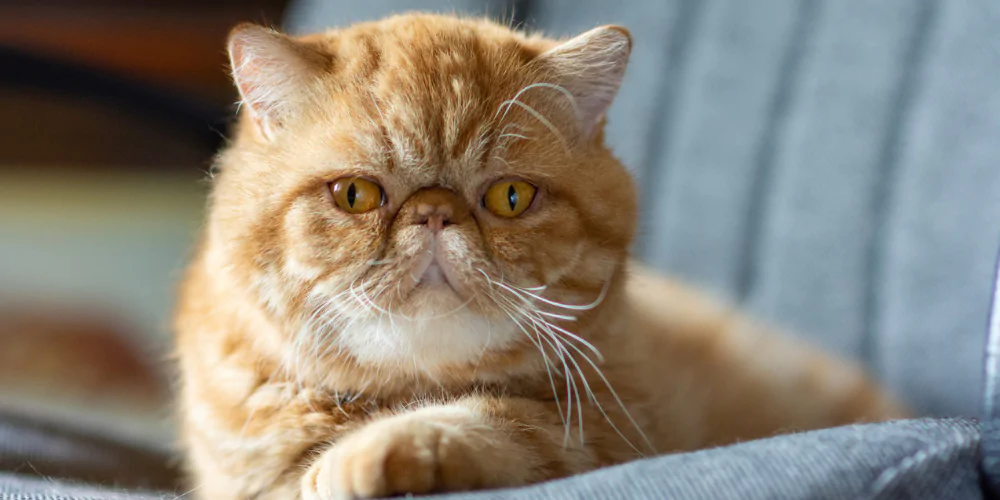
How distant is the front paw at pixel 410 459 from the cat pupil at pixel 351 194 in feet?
0.86

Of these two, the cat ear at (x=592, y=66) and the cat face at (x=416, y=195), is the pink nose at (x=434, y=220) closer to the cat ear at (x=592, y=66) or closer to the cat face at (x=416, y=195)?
the cat face at (x=416, y=195)

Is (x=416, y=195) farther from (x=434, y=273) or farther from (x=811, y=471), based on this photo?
(x=811, y=471)

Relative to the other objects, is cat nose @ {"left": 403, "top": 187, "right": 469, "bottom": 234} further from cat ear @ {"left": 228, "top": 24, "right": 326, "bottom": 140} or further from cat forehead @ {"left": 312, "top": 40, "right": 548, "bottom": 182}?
cat ear @ {"left": 228, "top": 24, "right": 326, "bottom": 140}

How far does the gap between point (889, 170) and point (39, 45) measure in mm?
1840

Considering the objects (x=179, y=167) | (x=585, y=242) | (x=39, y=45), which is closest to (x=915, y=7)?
(x=585, y=242)

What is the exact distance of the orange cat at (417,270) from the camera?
894mm

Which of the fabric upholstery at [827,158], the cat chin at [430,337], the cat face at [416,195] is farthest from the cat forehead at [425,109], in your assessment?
the fabric upholstery at [827,158]

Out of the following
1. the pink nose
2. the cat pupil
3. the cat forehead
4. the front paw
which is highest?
the cat forehead

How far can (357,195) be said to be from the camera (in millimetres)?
933

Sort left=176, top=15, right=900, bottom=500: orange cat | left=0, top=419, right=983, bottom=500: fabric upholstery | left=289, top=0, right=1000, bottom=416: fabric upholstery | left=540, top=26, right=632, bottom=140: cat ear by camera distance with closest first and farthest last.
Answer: left=0, top=419, right=983, bottom=500: fabric upholstery
left=176, top=15, right=900, bottom=500: orange cat
left=540, top=26, right=632, bottom=140: cat ear
left=289, top=0, right=1000, bottom=416: fabric upholstery

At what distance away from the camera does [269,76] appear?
39.2 inches

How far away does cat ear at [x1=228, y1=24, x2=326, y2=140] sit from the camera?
96cm

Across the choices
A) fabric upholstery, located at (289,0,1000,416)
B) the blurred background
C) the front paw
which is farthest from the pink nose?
fabric upholstery, located at (289,0,1000,416)

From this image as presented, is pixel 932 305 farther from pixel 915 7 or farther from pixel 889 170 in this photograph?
pixel 915 7
